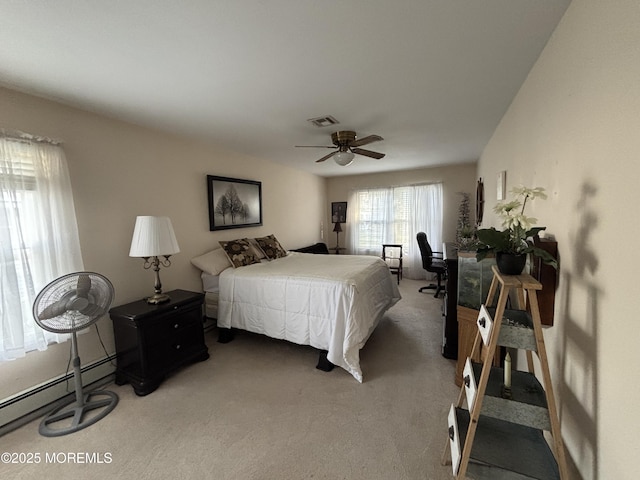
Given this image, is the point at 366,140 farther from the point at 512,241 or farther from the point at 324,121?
Result: the point at 512,241

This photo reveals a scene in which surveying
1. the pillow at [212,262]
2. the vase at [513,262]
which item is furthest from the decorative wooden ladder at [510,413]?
the pillow at [212,262]

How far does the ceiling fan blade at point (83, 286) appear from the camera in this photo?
186 cm

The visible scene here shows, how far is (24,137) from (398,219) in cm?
A: 530

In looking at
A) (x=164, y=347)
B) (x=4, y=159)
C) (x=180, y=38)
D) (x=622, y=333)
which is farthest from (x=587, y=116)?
(x=4, y=159)

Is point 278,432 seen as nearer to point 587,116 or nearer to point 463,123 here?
point 587,116

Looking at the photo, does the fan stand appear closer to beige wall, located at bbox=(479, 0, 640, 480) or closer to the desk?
A: beige wall, located at bbox=(479, 0, 640, 480)

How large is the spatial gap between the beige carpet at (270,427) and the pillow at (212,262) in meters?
0.96

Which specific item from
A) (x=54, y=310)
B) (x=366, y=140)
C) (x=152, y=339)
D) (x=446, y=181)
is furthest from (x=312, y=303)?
(x=446, y=181)

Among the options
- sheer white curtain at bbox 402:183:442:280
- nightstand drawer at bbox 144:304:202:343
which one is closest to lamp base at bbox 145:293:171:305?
nightstand drawer at bbox 144:304:202:343

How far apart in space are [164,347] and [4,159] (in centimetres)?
170

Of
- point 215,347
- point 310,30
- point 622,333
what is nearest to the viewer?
point 622,333

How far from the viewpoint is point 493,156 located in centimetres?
299

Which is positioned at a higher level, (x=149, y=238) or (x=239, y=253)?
(x=149, y=238)

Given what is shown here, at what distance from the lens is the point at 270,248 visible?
3824mm
